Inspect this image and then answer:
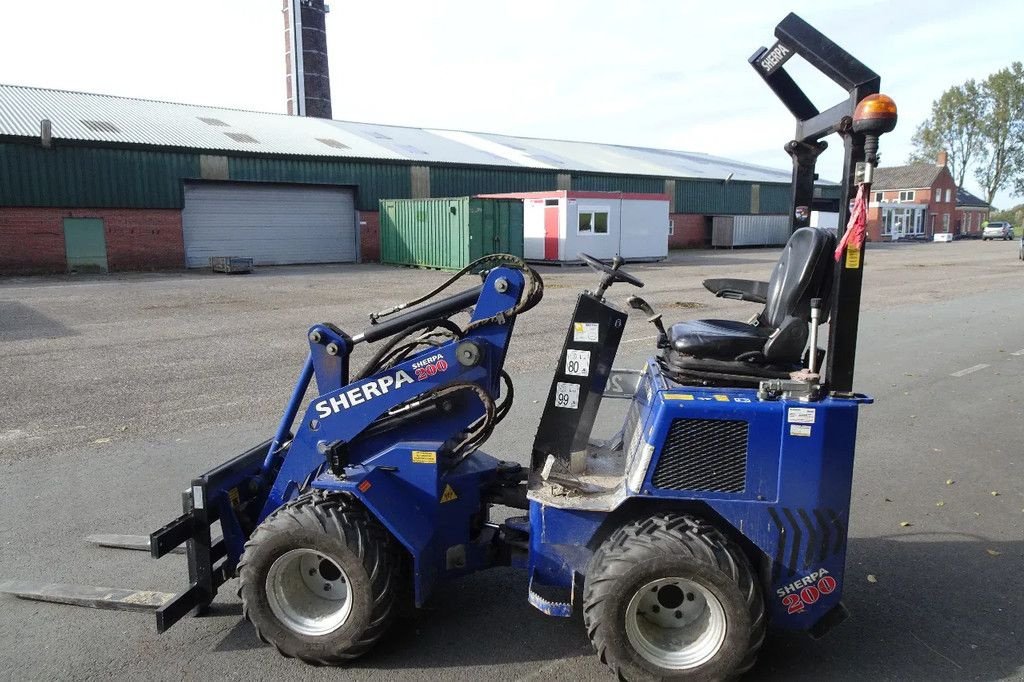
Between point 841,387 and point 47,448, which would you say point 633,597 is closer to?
point 841,387

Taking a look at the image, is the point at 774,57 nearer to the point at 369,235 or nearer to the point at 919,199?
the point at 369,235

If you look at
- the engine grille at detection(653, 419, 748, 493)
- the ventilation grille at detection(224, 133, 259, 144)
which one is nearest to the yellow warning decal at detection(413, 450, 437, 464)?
the engine grille at detection(653, 419, 748, 493)

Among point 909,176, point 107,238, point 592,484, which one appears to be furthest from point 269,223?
point 909,176

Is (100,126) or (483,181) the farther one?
(483,181)

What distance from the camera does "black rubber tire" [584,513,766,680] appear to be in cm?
285

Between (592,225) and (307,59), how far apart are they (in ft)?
65.1

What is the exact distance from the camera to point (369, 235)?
31.3 metres

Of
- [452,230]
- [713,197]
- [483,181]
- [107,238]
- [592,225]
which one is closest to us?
[107,238]

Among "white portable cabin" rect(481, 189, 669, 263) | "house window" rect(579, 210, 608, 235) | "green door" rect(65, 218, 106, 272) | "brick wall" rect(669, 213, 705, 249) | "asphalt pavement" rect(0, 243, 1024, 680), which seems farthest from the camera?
"brick wall" rect(669, 213, 705, 249)

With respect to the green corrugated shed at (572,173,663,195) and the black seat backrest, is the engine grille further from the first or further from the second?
the green corrugated shed at (572,173,663,195)

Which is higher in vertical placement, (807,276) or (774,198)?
(774,198)

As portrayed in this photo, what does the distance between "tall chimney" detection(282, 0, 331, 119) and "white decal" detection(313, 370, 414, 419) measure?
38419 mm

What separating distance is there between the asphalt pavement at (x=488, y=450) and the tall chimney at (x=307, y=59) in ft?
94.6

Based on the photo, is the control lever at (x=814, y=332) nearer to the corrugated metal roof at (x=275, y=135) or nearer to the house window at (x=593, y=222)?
the house window at (x=593, y=222)
